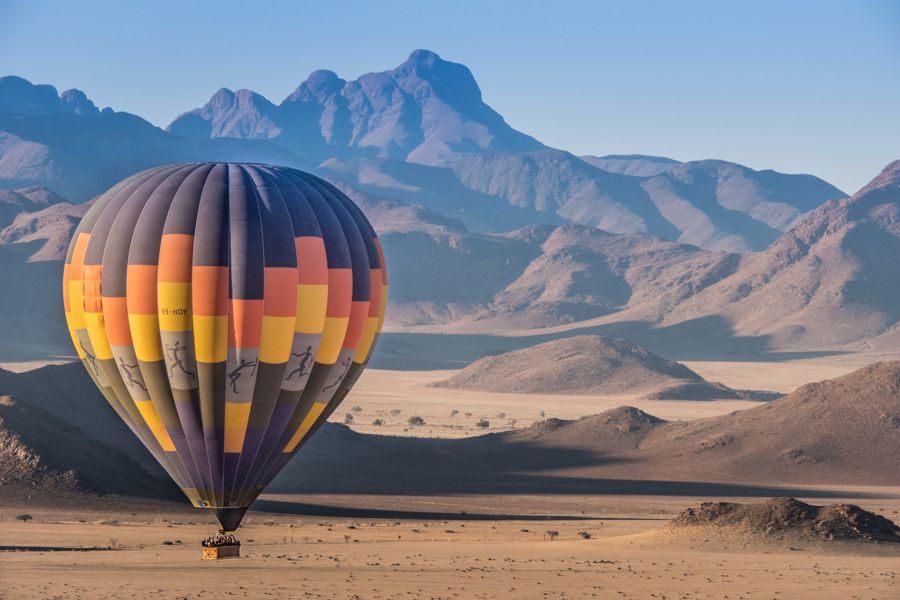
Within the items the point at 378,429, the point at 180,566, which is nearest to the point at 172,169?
the point at 180,566

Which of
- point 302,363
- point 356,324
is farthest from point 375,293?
point 302,363

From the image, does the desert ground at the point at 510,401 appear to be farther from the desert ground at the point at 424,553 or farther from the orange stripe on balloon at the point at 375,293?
the orange stripe on balloon at the point at 375,293

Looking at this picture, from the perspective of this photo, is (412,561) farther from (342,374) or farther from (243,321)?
(243,321)

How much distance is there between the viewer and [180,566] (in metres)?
38.7

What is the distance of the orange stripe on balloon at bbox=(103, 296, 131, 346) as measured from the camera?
33.9m

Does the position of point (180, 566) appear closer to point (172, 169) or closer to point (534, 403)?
point (172, 169)

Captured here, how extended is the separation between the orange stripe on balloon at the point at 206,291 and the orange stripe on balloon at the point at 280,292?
1114mm

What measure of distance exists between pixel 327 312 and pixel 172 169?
5.04m

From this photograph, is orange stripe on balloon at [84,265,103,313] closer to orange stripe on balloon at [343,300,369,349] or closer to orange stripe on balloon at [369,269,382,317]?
orange stripe on balloon at [343,300,369,349]

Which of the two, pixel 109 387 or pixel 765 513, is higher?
pixel 109 387

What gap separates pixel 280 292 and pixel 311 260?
1.10m

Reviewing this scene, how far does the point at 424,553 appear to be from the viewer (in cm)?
4206

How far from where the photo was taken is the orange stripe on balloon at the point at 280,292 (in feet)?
111

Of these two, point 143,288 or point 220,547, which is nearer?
point 143,288
